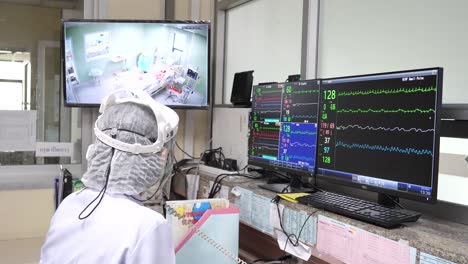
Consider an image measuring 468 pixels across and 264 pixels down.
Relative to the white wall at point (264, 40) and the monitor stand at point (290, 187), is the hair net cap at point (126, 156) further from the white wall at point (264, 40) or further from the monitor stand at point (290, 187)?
the white wall at point (264, 40)

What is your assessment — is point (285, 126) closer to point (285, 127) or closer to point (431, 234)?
point (285, 127)

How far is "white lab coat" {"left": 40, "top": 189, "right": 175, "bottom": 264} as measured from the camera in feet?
3.92

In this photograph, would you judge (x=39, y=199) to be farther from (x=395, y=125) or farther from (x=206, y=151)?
(x=395, y=125)

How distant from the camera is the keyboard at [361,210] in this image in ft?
4.29

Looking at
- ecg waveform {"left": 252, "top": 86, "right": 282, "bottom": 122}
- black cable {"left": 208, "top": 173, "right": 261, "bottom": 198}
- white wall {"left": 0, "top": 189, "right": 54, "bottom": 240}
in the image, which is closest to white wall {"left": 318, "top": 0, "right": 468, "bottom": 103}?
ecg waveform {"left": 252, "top": 86, "right": 282, "bottom": 122}

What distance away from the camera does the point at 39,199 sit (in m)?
2.87

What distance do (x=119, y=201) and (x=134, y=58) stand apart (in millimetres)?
1633

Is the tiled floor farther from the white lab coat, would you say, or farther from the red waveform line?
the red waveform line

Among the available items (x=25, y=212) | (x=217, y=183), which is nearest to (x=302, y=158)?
(x=217, y=183)

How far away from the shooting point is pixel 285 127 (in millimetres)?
1862

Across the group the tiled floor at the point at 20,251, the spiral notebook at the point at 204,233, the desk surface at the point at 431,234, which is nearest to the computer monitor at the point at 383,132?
the desk surface at the point at 431,234

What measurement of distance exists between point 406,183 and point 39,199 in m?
2.39

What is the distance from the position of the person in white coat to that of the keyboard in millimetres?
549

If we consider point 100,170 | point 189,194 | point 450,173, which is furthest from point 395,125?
point 189,194
